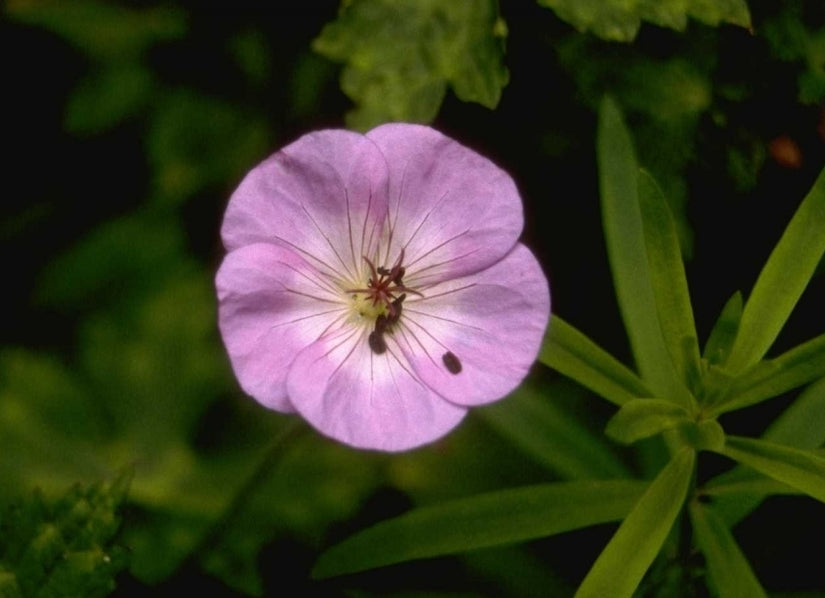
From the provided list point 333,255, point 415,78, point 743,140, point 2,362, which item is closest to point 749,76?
point 743,140

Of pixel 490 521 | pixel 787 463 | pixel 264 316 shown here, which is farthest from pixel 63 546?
pixel 787 463

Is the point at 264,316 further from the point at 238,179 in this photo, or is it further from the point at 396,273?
the point at 238,179

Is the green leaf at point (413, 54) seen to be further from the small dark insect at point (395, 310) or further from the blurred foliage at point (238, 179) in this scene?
the small dark insect at point (395, 310)

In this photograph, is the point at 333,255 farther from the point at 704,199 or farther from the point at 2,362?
the point at 2,362

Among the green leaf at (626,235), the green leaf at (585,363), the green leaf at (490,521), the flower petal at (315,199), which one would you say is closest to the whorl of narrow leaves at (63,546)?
the green leaf at (490,521)

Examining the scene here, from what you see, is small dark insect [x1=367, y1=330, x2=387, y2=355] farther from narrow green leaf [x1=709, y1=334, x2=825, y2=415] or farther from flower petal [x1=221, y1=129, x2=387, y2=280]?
narrow green leaf [x1=709, y1=334, x2=825, y2=415]

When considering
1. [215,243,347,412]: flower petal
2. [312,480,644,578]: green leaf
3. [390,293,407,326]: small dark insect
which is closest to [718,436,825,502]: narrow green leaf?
→ [312,480,644,578]: green leaf
